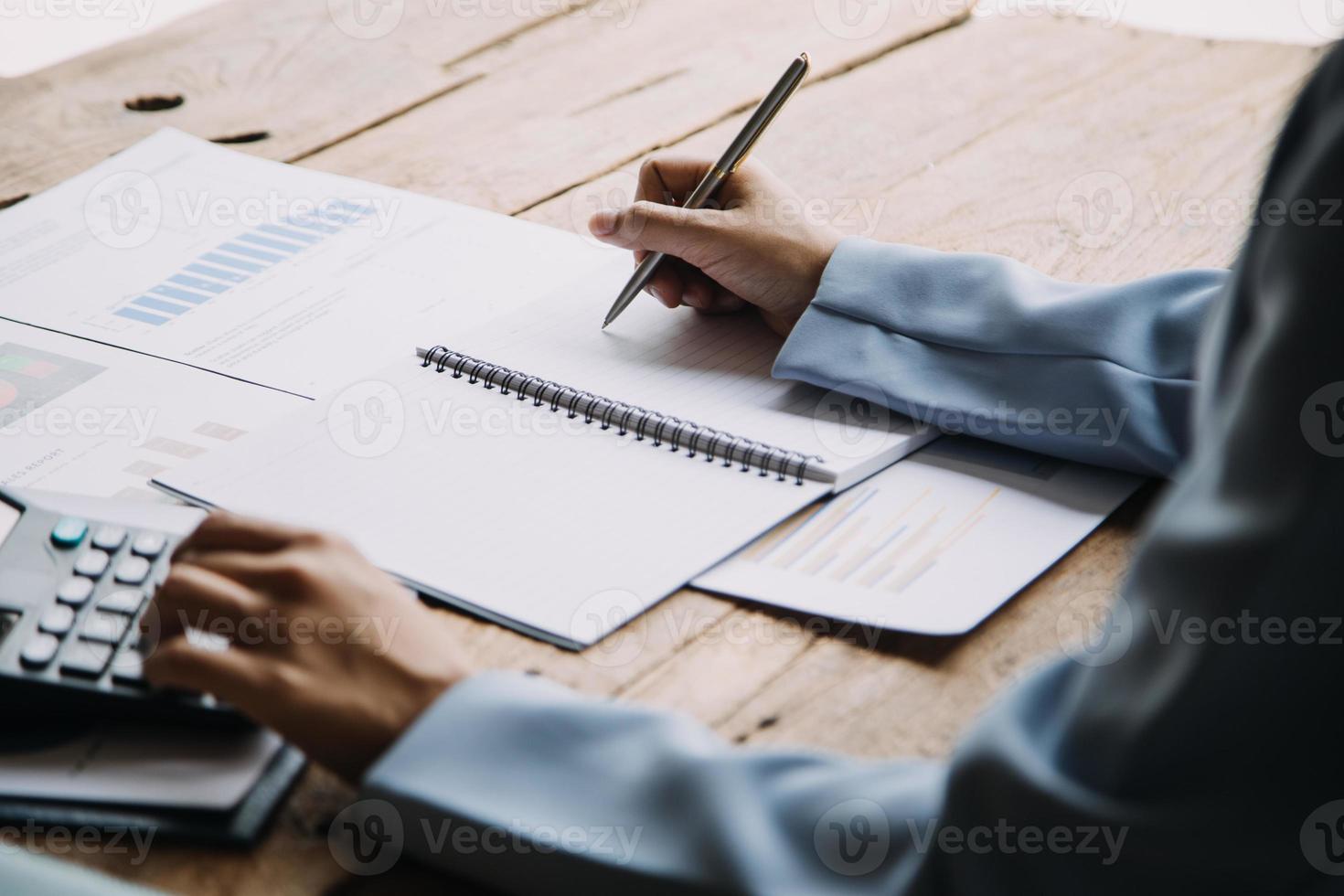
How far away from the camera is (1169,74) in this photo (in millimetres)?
1353

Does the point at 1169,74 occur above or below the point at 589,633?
above

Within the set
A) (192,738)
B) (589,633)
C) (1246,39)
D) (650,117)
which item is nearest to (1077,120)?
(1246,39)

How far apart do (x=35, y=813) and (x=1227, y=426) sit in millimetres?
509

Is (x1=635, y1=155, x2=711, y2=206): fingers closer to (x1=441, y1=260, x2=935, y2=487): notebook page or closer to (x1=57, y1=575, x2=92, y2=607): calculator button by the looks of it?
(x1=441, y1=260, x2=935, y2=487): notebook page

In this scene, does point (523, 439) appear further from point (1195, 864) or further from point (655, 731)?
point (1195, 864)

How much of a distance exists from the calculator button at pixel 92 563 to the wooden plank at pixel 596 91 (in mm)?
578
